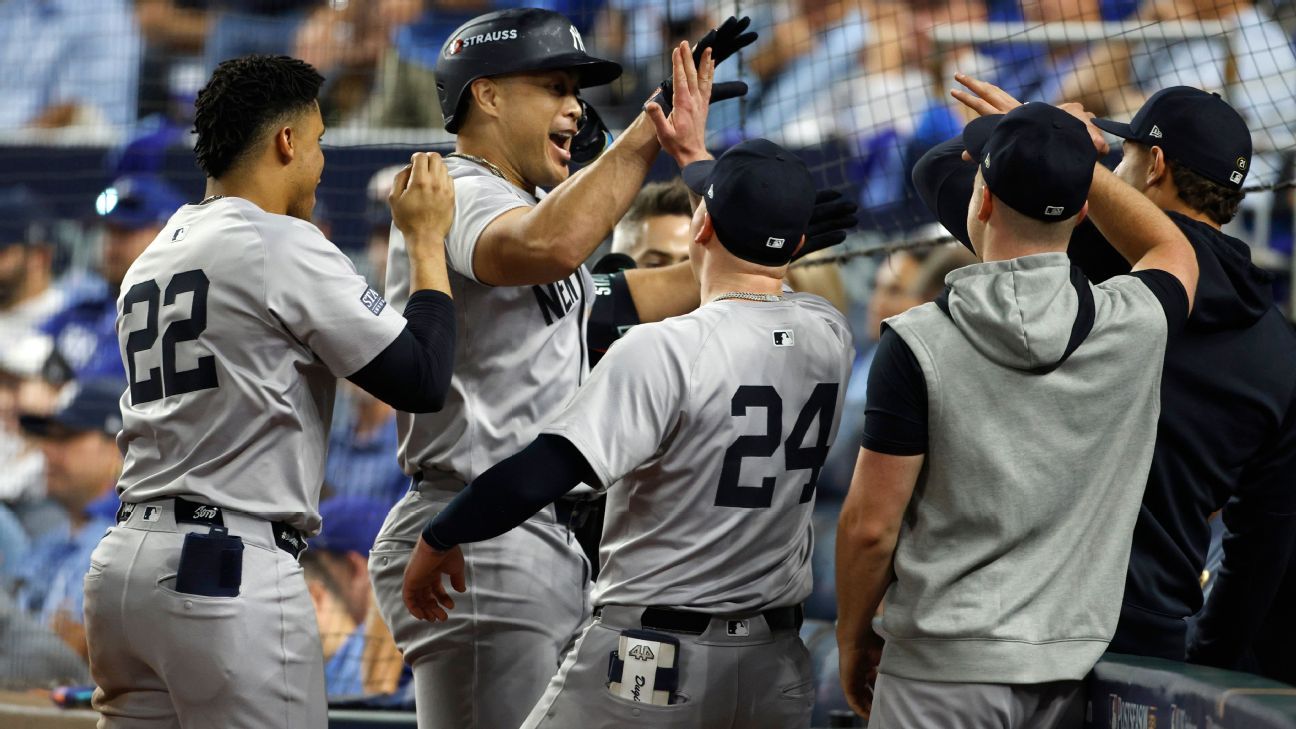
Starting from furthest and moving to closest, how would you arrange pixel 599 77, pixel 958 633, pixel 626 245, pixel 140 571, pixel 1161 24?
pixel 1161 24 → pixel 626 245 → pixel 599 77 → pixel 140 571 → pixel 958 633

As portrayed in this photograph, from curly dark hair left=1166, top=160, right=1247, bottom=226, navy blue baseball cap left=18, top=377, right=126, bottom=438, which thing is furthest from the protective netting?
curly dark hair left=1166, top=160, right=1247, bottom=226

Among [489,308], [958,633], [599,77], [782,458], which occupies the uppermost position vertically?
[599,77]

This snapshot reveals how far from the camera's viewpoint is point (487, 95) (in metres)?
2.59

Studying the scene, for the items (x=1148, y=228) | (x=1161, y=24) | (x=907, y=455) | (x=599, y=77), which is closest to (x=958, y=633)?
(x=907, y=455)

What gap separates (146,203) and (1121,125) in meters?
4.32

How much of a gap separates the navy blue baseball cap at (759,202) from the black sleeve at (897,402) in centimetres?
30

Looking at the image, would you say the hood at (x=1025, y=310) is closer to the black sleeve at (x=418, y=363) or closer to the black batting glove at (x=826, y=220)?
the black batting glove at (x=826, y=220)

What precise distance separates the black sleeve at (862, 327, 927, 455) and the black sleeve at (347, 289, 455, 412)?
70 cm

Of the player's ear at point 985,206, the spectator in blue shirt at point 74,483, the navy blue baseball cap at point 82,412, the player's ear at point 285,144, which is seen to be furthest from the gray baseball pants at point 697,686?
the navy blue baseball cap at point 82,412

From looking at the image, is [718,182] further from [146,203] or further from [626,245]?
[146,203]

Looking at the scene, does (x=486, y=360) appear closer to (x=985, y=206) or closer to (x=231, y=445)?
(x=231, y=445)

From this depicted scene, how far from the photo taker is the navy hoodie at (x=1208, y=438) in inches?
83.0

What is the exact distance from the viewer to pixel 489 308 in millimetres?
2434

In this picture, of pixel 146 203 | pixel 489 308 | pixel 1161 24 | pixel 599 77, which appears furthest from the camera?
pixel 146 203
